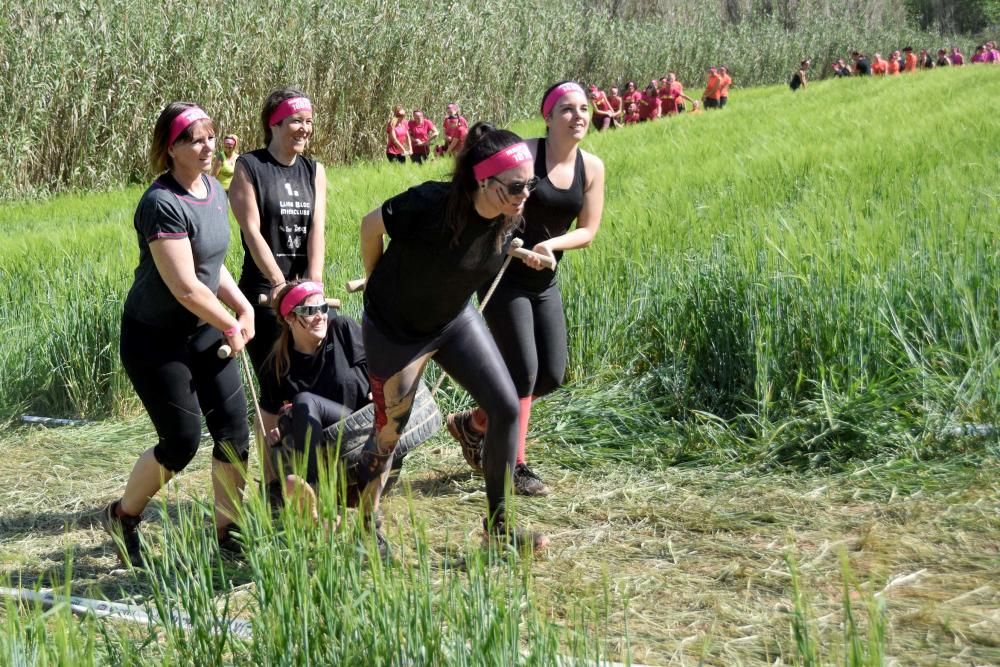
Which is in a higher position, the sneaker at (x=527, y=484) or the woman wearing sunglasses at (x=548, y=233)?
the woman wearing sunglasses at (x=548, y=233)

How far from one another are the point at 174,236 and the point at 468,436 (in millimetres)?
1591

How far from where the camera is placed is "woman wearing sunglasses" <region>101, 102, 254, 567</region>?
3.66 m

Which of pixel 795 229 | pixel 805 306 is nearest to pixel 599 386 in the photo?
pixel 805 306

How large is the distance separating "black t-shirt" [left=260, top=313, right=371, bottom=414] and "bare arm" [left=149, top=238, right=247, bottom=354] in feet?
1.92

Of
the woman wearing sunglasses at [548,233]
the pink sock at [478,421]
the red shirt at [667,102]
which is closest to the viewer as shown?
the woman wearing sunglasses at [548,233]

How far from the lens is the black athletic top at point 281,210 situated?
4484 millimetres

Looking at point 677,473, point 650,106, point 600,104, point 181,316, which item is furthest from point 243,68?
point 181,316

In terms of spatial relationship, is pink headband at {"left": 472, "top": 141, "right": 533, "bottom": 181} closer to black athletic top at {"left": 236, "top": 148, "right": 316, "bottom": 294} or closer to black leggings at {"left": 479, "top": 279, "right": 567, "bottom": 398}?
black leggings at {"left": 479, "top": 279, "right": 567, "bottom": 398}

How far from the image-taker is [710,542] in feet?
13.3

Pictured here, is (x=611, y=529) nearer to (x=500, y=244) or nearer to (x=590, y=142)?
(x=500, y=244)

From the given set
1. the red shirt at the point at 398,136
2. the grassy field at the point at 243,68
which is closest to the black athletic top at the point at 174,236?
the grassy field at the point at 243,68

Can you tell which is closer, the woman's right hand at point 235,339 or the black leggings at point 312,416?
the woman's right hand at point 235,339

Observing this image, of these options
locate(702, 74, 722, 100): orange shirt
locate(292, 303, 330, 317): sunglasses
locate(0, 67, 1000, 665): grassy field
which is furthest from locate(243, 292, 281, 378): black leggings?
locate(702, 74, 722, 100): orange shirt

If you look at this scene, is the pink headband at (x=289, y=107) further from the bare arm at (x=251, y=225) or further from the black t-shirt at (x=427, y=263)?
the black t-shirt at (x=427, y=263)
